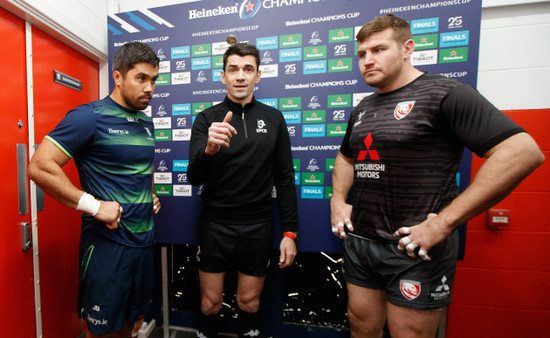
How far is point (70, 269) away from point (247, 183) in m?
1.46

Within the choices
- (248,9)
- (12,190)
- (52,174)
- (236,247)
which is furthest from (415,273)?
(12,190)

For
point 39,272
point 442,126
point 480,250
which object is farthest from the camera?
point 480,250

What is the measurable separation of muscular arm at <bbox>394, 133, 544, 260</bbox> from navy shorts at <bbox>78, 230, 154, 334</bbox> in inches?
50.1

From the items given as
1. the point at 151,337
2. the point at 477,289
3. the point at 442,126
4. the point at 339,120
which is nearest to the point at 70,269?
the point at 151,337

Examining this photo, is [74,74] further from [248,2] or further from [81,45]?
[248,2]

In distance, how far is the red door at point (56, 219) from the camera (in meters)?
1.49

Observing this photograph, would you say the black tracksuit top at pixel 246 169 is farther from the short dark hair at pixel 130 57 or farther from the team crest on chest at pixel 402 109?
the team crest on chest at pixel 402 109

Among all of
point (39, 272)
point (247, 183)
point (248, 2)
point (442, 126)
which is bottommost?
point (39, 272)

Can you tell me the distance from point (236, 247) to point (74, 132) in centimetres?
92

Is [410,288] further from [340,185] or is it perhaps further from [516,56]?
[516,56]

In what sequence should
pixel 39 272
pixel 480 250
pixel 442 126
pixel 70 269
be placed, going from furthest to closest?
pixel 70 269
pixel 480 250
pixel 39 272
pixel 442 126

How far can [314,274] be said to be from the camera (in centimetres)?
184

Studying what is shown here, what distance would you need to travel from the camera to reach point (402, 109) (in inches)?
39.2

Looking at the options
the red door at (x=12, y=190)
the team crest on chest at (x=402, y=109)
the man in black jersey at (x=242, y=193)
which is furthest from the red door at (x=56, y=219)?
the team crest on chest at (x=402, y=109)
